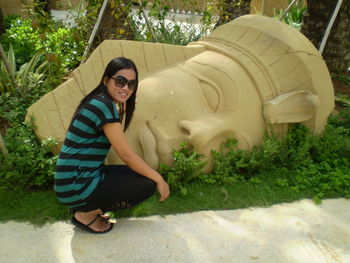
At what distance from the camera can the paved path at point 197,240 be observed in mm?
2334

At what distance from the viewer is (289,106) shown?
10.4 ft

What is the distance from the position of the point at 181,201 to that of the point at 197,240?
1.52 feet

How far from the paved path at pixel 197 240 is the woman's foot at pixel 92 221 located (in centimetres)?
5

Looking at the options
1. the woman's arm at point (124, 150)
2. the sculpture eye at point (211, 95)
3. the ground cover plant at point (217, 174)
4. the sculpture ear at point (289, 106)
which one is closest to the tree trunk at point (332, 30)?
the ground cover plant at point (217, 174)

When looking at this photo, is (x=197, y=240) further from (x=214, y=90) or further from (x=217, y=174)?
(x=214, y=90)

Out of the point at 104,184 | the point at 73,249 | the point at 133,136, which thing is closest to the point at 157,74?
the point at 133,136

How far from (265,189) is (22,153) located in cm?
205

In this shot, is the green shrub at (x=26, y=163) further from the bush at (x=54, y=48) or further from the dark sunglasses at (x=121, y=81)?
the bush at (x=54, y=48)

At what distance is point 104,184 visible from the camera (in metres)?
2.41

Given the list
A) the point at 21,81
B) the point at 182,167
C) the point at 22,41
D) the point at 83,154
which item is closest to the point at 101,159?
the point at 83,154

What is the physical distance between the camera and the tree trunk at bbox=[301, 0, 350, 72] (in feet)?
16.7

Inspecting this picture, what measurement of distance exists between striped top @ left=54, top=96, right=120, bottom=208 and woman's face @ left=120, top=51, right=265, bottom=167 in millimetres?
555

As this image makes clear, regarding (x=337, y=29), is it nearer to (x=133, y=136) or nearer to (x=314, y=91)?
(x=314, y=91)

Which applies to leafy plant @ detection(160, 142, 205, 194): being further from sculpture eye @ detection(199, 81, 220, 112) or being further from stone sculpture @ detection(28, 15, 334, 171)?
sculpture eye @ detection(199, 81, 220, 112)
